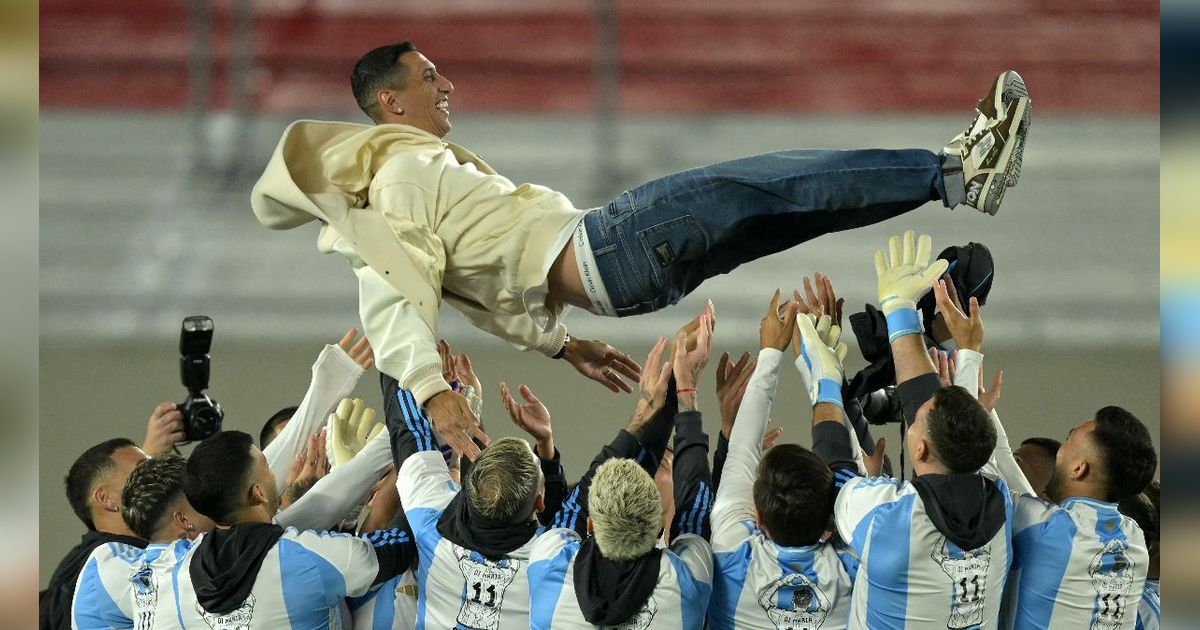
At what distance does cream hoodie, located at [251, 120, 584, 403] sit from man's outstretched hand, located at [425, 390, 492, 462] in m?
0.02

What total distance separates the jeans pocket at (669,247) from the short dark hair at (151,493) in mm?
909

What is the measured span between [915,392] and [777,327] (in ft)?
1.12

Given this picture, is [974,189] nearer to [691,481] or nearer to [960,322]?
[960,322]

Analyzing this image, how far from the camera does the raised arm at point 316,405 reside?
9.11 ft

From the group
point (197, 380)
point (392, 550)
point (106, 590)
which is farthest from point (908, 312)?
point (197, 380)

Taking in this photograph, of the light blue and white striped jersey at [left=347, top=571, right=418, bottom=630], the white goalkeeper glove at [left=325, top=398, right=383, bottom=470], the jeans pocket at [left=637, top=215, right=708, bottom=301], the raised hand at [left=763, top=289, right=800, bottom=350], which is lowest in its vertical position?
the light blue and white striped jersey at [left=347, top=571, right=418, bottom=630]

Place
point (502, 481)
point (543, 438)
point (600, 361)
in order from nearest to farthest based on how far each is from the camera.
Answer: point (502, 481) → point (543, 438) → point (600, 361)

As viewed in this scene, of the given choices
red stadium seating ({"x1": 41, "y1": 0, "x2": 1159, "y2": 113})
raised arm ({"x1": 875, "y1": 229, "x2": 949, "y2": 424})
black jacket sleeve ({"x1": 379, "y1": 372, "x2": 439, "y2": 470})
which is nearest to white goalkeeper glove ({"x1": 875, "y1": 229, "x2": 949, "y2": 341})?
raised arm ({"x1": 875, "y1": 229, "x2": 949, "y2": 424})

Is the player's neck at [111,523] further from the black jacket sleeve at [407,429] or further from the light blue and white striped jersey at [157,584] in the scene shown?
the black jacket sleeve at [407,429]

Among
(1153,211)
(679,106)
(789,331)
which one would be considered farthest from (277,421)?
(1153,211)

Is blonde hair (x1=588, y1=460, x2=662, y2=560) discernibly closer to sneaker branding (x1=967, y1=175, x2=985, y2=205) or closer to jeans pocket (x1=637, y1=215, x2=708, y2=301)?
jeans pocket (x1=637, y1=215, x2=708, y2=301)

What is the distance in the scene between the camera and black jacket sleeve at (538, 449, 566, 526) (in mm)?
2646

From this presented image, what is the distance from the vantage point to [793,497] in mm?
2123

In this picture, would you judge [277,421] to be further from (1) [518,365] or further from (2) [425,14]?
(2) [425,14]
